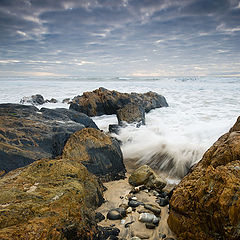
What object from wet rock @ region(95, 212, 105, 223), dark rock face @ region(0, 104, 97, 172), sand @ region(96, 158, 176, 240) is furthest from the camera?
dark rock face @ region(0, 104, 97, 172)

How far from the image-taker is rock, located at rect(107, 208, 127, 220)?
3.11 m

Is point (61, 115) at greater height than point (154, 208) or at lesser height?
greater

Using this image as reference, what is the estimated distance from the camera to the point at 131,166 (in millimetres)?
5770

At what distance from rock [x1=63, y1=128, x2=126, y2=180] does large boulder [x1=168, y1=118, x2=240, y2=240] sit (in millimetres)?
2045

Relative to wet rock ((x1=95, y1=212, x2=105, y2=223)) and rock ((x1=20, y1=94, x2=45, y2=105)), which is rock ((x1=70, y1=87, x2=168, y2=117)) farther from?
wet rock ((x1=95, y1=212, x2=105, y2=223))

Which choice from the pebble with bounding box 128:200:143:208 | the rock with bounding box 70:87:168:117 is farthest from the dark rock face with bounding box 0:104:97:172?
the rock with bounding box 70:87:168:117

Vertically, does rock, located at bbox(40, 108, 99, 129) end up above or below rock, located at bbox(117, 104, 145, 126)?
above

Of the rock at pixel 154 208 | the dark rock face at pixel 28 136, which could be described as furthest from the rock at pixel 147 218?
the dark rock face at pixel 28 136

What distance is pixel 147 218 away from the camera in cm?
308

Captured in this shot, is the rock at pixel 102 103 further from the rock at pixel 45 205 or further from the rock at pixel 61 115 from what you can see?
the rock at pixel 45 205

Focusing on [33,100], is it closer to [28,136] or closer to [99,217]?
[28,136]

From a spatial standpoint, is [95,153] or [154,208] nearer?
[154,208]

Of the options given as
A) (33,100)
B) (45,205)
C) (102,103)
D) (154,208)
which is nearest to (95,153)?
(154,208)

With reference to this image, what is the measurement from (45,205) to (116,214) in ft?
4.69
